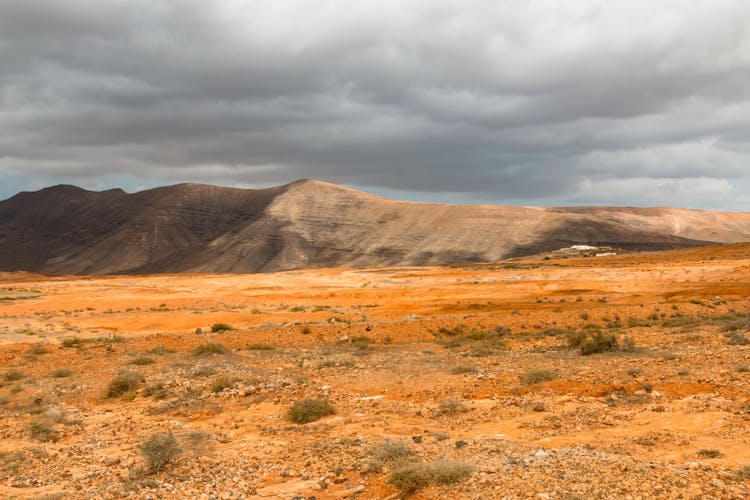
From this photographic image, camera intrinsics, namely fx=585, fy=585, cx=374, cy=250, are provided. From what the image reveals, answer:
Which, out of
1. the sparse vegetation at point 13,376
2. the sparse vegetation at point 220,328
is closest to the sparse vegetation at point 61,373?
the sparse vegetation at point 13,376

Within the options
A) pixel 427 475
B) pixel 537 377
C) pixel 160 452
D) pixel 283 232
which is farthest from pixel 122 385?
pixel 283 232

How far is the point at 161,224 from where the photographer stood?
169500mm

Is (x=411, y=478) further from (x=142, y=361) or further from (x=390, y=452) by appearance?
(x=142, y=361)

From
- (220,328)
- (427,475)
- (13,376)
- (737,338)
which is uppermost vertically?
(737,338)

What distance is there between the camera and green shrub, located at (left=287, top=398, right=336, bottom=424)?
12.3 metres

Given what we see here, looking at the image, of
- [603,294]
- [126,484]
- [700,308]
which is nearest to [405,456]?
[126,484]

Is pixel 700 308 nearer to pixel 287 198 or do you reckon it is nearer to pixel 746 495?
pixel 746 495

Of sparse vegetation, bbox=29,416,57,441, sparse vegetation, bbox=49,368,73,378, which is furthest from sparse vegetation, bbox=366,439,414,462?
sparse vegetation, bbox=49,368,73,378

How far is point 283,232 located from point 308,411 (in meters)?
148

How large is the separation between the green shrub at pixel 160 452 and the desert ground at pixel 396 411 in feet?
0.12

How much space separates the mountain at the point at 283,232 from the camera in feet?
472

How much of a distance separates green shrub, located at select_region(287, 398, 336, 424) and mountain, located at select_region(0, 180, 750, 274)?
405 feet

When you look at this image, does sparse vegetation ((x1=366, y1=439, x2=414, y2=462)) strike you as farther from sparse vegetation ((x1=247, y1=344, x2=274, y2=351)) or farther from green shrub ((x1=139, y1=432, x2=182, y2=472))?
sparse vegetation ((x1=247, y1=344, x2=274, y2=351))

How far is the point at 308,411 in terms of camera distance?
12.4 metres
